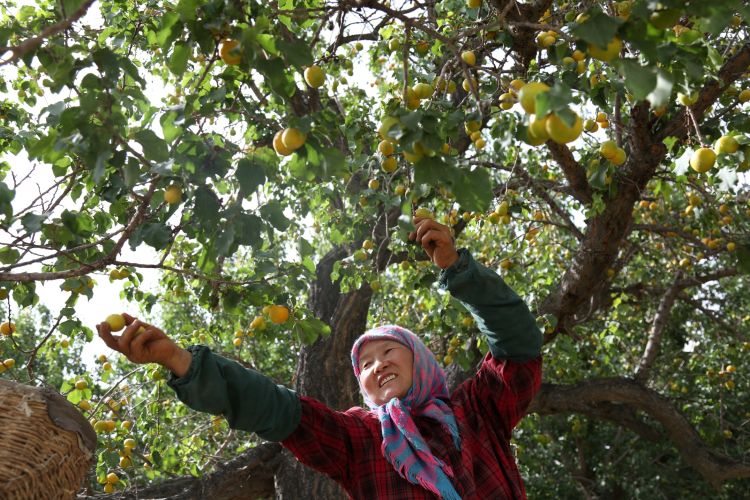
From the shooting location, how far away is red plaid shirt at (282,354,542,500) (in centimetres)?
204

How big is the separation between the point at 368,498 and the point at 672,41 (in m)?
1.39

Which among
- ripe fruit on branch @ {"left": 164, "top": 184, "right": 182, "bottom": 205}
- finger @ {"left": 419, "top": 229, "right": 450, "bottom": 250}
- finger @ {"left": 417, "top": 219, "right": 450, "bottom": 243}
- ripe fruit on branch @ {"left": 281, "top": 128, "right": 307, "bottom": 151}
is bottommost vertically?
ripe fruit on branch @ {"left": 281, "top": 128, "right": 307, "bottom": 151}

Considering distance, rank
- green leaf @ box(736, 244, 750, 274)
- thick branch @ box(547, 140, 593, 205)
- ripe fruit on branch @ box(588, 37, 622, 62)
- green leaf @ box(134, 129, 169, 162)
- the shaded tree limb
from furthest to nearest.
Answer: thick branch @ box(547, 140, 593, 205), the shaded tree limb, green leaf @ box(736, 244, 750, 274), green leaf @ box(134, 129, 169, 162), ripe fruit on branch @ box(588, 37, 622, 62)

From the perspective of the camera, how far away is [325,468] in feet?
6.93

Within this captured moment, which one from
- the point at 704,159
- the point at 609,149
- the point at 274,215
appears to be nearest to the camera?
the point at 274,215

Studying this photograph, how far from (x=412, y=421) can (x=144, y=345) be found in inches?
30.1

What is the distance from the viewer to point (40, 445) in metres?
1.64

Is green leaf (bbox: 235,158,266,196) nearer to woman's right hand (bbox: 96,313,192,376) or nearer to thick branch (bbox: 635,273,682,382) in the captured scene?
woman's right hand (bbox: 96,313,192,376)

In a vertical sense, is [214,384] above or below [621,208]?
below

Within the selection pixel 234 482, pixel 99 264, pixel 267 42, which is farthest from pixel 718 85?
pixel 234 482

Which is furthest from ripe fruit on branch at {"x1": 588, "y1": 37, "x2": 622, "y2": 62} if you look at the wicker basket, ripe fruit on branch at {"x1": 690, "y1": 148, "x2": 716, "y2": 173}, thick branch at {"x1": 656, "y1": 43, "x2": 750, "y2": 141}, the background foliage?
thick branch at {"x1": 656, "y1": 43, "x2": 750, "y2": 141}

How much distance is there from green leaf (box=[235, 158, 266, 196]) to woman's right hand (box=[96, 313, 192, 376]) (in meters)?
0.43

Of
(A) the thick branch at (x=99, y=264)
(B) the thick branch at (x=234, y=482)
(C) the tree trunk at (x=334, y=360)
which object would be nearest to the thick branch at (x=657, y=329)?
(C) the tree trunk at (x=334, y=360)

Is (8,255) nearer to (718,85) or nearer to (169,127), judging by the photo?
(169,127)
